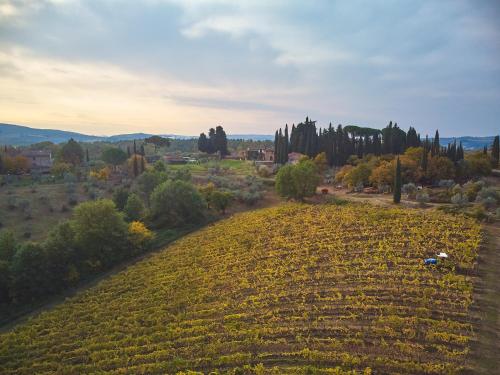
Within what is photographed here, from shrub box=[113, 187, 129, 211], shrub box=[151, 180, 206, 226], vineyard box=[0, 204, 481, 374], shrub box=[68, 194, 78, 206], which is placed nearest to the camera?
vineyard box=[0, 204, 481, 374]

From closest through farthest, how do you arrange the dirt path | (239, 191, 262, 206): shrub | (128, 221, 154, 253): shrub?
the dirt path < (128, 221, 154, 253): shrub < (239, 191, 262, 206): shrub

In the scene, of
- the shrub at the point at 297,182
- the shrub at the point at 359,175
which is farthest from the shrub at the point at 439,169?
the shrub at the point at 297,182

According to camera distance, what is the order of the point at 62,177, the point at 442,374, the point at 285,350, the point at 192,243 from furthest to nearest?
the point at 62,177 < the point at 192,243 < the point at 285,350 < the point at 442,374

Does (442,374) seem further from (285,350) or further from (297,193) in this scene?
(297,193)

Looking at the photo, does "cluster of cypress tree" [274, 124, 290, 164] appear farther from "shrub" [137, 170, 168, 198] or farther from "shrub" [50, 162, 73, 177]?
"shrub" [50, 162, 73, 177]

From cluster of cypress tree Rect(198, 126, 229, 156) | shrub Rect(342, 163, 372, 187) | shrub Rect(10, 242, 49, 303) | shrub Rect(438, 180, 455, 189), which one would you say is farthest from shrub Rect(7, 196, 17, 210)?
cluster of cypress tree Rect(198, 126, 229, 156)

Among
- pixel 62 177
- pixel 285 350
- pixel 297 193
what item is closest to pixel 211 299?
pixel 285 350

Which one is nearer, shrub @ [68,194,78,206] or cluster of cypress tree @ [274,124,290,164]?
shrub @ [68,194,78,206]
